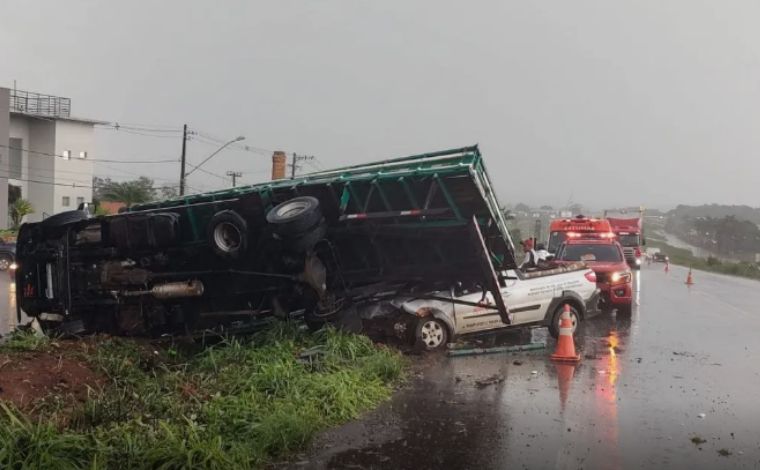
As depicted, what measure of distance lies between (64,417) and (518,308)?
7332 mm

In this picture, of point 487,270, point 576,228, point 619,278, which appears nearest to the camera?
point 487,270

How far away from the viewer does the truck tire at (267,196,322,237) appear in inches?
348

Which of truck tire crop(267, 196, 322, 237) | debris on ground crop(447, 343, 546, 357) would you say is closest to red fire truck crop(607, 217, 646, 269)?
debris on ground crop(447, 343, 546, 357)

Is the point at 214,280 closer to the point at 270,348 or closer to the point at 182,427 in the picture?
the point at 270,348

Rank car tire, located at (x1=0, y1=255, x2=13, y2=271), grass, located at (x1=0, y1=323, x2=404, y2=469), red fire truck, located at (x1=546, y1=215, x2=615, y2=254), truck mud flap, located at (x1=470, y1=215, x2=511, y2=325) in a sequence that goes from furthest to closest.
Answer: car tire, located at (x1=0, y1=255, x2=13, y2=271) → red fire truck, located at (x1=546, y1=215, x2=615, y2=254) → truck mud flap, located at (x1=470, y1=215, x2=511, y2=325) → grass, located at (x1=0, y1=323, x2=404, y2=469)

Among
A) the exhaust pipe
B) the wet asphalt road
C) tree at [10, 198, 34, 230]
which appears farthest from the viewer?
tree at [10, 198, 34, 230]

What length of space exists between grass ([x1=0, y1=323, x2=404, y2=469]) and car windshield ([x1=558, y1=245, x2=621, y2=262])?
924 cm

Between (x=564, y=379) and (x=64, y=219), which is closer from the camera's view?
(x=564, y=379)

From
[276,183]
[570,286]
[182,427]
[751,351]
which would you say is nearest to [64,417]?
[182,427]

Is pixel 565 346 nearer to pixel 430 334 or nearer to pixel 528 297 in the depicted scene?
pixel 528 297

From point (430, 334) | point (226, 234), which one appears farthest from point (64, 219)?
point (430, 334)

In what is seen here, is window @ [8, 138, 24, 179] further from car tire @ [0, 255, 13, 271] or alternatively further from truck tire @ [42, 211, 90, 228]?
truck tire @ [42, 211, 90, 228]

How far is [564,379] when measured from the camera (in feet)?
28.8

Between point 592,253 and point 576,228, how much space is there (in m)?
7.86
